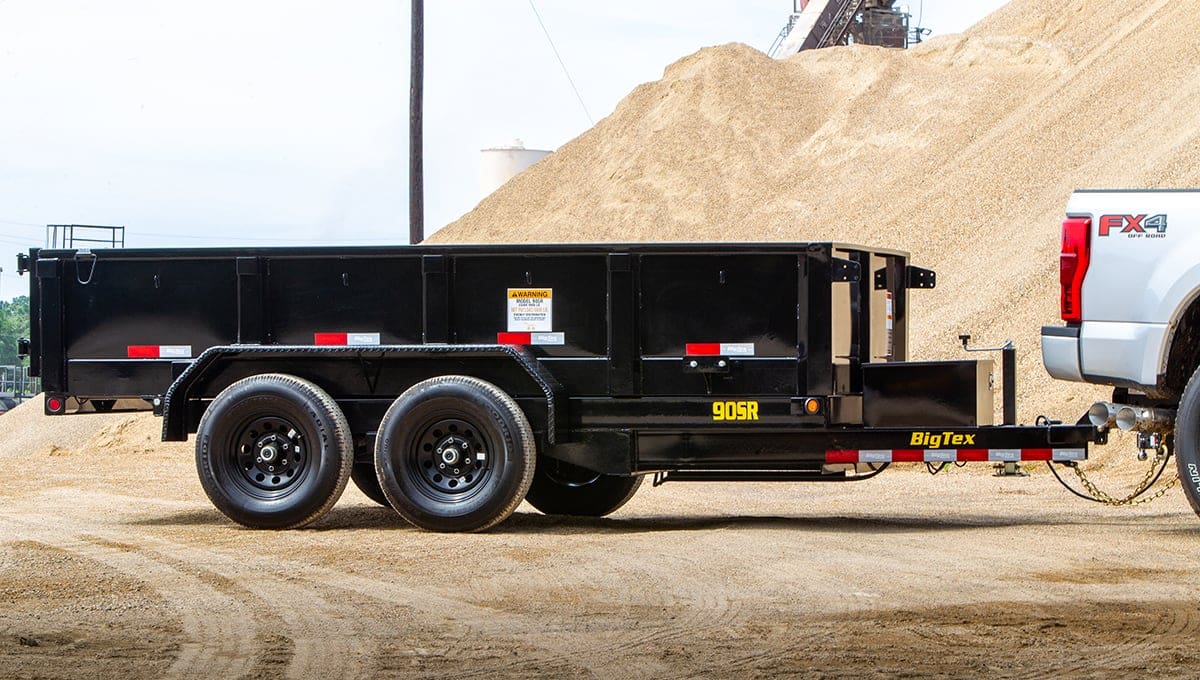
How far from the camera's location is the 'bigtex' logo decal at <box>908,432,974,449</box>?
1191cm

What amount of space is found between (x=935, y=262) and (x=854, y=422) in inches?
841

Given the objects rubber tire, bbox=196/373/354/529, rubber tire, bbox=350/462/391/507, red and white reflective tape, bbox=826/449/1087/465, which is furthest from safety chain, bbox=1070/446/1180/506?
rubber tire, bbox=350/462/391/507

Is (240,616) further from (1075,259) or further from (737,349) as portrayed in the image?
(1075,259)

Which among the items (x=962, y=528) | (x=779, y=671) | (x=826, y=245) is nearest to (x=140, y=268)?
(x=826, y=245)

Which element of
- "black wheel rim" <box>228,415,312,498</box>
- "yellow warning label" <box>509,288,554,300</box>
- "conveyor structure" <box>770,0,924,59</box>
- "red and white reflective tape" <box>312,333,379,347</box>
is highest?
"conveyor structure" <box>770,0,924,59</box>

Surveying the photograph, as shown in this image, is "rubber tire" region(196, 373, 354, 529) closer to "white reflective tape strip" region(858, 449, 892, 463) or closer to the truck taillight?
"white reflective tape strip" region(858, 449, 892, 463)

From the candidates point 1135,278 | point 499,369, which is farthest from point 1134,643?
point 499,369

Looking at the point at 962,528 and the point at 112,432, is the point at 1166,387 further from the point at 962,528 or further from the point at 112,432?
the point at 112,432

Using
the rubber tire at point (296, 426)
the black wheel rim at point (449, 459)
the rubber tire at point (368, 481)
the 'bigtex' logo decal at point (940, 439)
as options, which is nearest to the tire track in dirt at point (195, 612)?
the rubber tire at point (296, 426)

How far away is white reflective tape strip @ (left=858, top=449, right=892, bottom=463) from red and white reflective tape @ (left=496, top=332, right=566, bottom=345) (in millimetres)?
2422

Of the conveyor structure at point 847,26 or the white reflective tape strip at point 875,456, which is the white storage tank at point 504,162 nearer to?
the conveyor structure at point 847,26

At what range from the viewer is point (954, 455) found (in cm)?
1191

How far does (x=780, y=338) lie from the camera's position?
1206 cm

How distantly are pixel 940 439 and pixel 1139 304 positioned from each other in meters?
1.92
